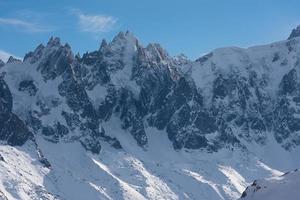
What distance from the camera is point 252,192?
111625 millimetres

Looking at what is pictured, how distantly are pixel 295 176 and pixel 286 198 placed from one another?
24.1 feet

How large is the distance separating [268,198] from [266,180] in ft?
18.5

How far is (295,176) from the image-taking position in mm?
111438

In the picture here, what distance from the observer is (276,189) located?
10769 cm

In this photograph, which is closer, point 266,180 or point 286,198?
point 286,198

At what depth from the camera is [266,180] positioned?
368 feet

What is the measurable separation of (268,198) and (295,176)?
6.99 m

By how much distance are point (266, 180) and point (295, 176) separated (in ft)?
13.9

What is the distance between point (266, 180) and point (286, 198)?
7.63 metres

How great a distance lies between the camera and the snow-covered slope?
10594cm

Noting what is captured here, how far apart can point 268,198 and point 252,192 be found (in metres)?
4.97

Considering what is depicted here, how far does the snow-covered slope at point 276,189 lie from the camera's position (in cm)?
10594

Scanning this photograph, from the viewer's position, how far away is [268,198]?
4210 inches

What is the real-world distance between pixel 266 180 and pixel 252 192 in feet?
9.15
